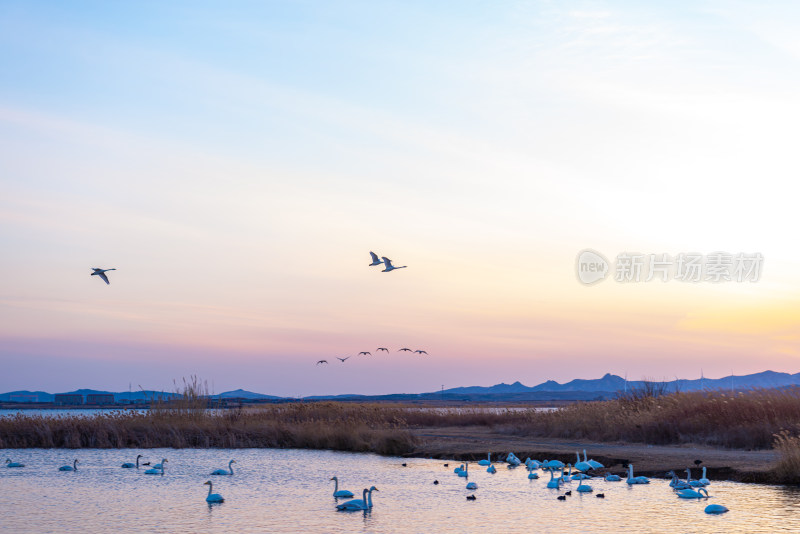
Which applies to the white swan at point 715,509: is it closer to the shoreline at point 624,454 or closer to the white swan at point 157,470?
the shoreline at point 624,454

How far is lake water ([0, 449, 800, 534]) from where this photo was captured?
17.5 metres

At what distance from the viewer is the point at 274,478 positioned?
25906mm

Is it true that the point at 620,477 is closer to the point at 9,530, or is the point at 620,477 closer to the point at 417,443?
the point at 417,443

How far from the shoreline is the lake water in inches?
54.0

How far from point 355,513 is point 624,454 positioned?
40.6ft

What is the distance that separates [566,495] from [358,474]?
26.2 ft

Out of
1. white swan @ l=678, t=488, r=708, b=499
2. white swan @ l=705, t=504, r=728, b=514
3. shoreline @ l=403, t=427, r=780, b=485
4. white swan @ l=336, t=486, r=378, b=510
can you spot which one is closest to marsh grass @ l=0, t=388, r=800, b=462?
shoreline @ l=403, t=427, r=780, b=485

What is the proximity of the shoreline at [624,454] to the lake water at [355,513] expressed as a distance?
137 centimetres

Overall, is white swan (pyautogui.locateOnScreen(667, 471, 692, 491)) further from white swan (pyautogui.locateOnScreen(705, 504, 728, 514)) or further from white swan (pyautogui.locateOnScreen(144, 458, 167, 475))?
white swan (pyautogui.locateOnScreen(144, 458, 167, 475))

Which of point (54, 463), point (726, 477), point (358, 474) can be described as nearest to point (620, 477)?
point (726, 477)

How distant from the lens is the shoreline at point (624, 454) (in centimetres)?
2380

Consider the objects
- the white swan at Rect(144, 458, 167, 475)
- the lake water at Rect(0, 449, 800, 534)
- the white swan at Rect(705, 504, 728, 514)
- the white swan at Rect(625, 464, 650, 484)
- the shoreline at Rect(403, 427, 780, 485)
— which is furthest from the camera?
the white swan at Rect(144, 458, 167, 475)

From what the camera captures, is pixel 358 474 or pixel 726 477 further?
pixel 358 474

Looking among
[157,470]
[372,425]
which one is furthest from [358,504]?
[372,425]
